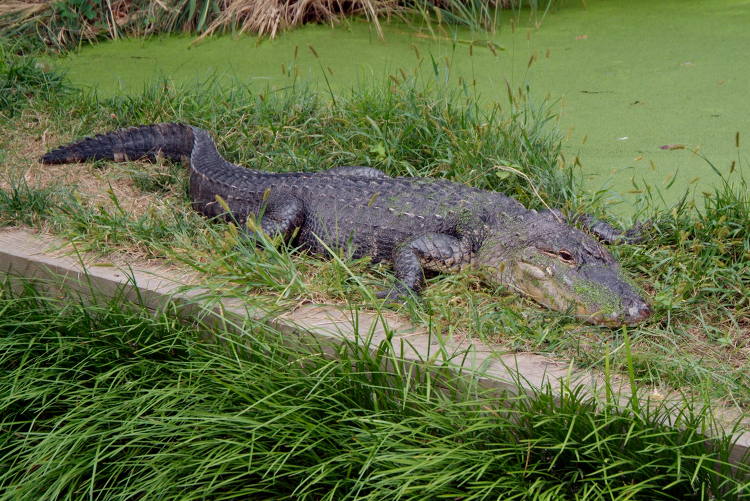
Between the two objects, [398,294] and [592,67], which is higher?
[592,67]

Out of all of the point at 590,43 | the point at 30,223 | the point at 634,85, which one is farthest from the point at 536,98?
the point at 30,223

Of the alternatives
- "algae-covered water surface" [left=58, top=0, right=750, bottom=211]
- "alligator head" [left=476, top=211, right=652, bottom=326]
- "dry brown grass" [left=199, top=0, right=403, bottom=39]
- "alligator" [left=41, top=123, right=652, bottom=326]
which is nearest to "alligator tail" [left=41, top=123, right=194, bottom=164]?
"alligator" [left=41, top=123, right=652, bottom=326]

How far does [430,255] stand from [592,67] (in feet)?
10.2

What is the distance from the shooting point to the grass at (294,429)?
196cm

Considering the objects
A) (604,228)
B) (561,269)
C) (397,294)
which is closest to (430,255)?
(397,294)

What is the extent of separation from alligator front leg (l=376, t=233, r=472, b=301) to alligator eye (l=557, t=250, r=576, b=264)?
1.59ft

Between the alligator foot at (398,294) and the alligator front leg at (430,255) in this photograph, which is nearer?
the alligator foot at (398,294)

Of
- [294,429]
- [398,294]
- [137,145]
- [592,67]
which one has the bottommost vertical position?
[294,429]

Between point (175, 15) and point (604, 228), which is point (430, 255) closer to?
point (604, 228)

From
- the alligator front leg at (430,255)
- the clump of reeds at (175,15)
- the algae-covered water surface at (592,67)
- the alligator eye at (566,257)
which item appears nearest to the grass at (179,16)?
the clump of reeds at (175,15)

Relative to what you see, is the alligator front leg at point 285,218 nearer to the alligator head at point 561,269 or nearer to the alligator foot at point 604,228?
the alligator head at point 561,269

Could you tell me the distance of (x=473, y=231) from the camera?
3348 mm

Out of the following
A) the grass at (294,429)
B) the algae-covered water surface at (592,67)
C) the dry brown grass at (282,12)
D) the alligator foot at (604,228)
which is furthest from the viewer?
the dry brown grass at (282,12)

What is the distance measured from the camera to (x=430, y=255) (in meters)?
3.30
